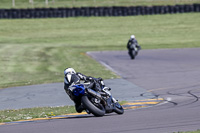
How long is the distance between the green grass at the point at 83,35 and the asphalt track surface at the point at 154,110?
5.75 metres

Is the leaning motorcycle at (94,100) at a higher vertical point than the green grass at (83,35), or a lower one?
higher

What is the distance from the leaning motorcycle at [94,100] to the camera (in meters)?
10.6

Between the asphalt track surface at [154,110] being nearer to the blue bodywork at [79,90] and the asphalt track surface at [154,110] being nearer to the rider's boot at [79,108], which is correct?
the rider's boot at [79,108]

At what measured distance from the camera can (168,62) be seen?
2427cm

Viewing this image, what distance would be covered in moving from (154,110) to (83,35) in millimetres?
30956

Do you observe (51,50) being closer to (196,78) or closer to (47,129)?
(196,78)

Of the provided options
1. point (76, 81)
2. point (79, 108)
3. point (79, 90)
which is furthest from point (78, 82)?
point (79, 108)

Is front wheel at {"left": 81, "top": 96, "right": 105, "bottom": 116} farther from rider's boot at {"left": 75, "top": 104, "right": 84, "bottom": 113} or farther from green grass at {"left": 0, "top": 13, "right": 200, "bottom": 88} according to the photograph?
green grass at {"left": 0, "top": 13, "right": 200, "bottom": 88}

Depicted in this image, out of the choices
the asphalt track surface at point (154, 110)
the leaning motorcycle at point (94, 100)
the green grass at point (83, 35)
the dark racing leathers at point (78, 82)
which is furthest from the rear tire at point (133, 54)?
the dark racing leathers at point (78, 82)

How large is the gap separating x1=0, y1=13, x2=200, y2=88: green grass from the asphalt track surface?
5.75 metres

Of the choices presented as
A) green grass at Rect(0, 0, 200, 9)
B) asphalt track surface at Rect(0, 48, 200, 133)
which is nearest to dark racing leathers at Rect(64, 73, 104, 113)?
asphalt track surface at Rect(0, 48, 200, 133)

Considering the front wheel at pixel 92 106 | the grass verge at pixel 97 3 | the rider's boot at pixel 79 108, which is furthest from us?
the grass verge at pixel 97 3

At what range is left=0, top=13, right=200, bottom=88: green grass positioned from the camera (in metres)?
30.2

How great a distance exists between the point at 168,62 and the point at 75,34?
19.7 meters
